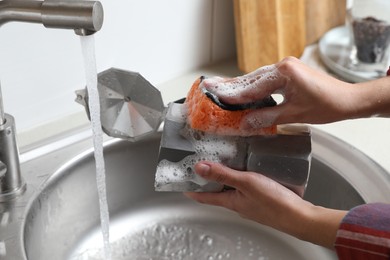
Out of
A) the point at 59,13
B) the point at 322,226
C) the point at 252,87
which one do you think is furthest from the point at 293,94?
the point at 59,13

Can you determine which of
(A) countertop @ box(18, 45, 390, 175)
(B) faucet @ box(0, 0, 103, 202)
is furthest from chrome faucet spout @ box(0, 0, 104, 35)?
(A) countertop @ box(18, 45, 390, 175)

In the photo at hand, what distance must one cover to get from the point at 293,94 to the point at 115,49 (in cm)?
35

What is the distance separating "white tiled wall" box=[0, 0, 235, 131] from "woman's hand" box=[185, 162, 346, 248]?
313 millimetres

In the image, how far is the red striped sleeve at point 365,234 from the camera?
1.67ft

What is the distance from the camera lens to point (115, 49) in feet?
2.87

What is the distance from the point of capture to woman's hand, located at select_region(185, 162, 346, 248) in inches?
21.8

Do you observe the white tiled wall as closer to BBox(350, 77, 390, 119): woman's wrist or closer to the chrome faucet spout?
the chrome faucet spout

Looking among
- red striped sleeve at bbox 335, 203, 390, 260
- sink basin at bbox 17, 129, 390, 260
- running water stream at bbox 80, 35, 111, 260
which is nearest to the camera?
red striped sleeve at bbox 335, 203, 390, 260

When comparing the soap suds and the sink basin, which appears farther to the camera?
the sink basin

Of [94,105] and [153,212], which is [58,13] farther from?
[153,212]

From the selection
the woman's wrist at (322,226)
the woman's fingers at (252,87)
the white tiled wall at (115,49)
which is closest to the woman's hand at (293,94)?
the woman's fingers at (252,87)

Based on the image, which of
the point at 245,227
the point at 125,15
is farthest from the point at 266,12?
the point at 245,227

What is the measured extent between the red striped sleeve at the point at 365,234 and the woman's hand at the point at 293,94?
0.44ft

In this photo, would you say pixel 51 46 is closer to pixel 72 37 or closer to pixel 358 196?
pixel 72 37
